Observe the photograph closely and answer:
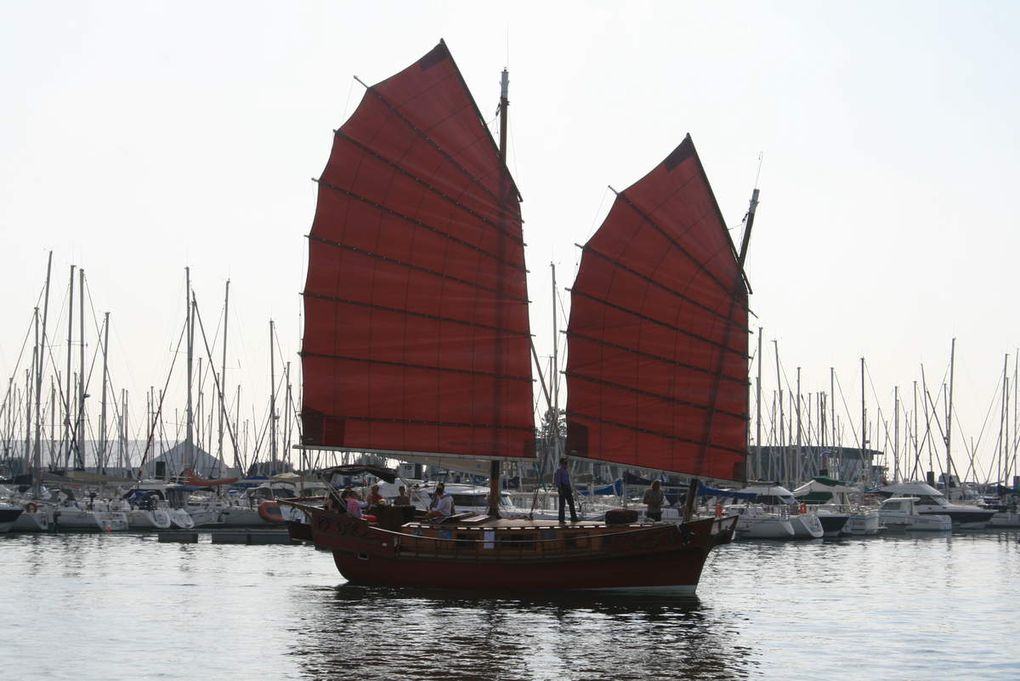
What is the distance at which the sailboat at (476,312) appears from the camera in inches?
1387

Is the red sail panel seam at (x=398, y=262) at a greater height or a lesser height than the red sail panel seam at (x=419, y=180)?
lesser

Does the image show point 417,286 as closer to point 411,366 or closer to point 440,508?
point 411,366

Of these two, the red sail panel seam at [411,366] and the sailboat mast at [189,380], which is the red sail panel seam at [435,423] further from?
the sailboat mast at [189,380]

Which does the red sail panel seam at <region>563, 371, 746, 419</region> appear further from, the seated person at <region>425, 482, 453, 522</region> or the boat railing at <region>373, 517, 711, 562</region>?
the boat railing at <region>373, 517, 711, 562</region>

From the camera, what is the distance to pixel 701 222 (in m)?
35.8

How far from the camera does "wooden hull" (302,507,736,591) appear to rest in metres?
30.9

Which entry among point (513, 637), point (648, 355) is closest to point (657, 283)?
point (648, 355)

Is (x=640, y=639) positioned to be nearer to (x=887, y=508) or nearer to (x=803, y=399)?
(x=887, y=508)

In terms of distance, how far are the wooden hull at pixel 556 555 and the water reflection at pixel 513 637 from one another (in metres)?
0.37

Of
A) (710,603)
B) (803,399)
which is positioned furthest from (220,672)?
(803,399)

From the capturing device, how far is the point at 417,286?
3588 cm

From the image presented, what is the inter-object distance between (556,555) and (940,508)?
160 feet

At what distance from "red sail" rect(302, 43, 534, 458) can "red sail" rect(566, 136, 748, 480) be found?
2158 millimetres

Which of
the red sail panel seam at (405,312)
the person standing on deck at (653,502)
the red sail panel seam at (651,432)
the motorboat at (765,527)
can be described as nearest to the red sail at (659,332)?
the red sail panel seam at (651,432)
